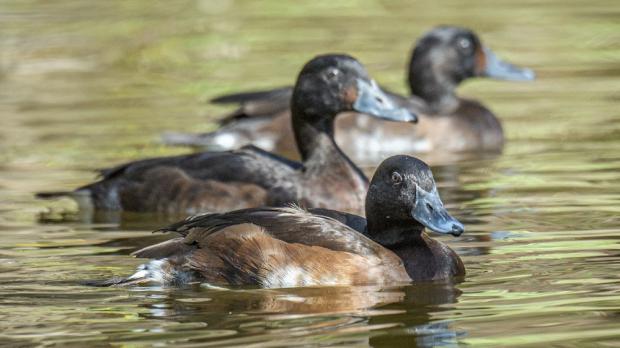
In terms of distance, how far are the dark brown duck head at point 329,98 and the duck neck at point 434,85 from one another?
3614 millimetres

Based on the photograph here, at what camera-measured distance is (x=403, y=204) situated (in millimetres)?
8484

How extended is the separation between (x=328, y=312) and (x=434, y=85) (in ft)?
25.6

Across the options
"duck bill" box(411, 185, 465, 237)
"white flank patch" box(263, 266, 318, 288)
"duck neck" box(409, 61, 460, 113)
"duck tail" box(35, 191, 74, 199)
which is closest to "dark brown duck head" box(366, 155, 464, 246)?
"duck bill" box(411, 185, 465, 237)

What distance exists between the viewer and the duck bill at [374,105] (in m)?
11.7

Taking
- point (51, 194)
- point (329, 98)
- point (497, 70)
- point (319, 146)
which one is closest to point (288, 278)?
point (319, 146)

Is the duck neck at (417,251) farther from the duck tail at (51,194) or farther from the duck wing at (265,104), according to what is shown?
the duck wing at (265,104)

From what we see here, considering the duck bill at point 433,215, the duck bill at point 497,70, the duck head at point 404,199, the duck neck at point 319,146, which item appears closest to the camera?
the duck bill at point 433,215

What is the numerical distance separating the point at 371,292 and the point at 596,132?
6493 millimetres

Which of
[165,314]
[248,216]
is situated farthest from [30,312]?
[248,216]

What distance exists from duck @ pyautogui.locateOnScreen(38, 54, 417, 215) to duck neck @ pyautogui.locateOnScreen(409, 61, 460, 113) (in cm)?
362

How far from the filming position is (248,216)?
28.1 feet

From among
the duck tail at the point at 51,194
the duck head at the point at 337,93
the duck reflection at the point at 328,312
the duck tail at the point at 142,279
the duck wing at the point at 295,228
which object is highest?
the duck head at the point at 337,93

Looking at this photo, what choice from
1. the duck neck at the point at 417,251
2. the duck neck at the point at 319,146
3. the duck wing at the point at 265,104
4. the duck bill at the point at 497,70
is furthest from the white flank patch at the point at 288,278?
the duck bill at the point at 497,70

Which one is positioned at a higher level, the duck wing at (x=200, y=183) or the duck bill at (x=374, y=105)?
the duck bill at (x=374, y=105)
